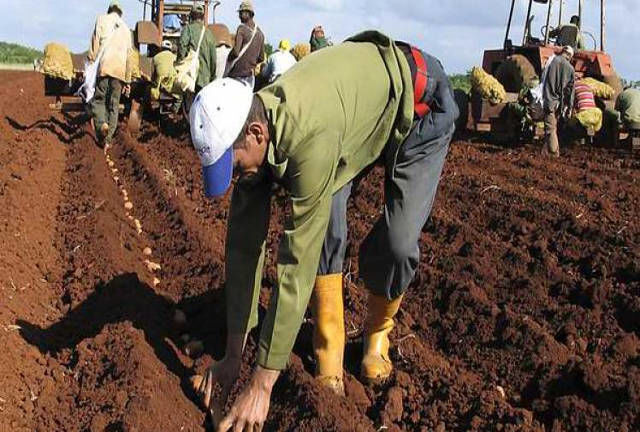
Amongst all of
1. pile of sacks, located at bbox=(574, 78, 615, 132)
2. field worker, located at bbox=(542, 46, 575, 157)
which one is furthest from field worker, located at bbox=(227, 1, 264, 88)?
pile of sacks, located at bbox=(574, 78, 615, 132)

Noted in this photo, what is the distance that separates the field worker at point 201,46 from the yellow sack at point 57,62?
1.69m

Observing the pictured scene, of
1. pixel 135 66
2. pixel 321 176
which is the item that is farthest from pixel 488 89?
pixel 321 176

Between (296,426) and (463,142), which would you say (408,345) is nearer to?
(296,426)

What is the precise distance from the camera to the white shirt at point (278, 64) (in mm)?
10759

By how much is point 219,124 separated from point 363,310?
221cm

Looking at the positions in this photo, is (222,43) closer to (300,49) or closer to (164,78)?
(164,78)

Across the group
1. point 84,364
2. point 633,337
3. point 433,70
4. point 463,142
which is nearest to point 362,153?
point 433,70

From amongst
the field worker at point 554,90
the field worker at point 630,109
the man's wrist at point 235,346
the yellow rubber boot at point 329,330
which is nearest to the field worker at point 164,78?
the field worker at point 554,90

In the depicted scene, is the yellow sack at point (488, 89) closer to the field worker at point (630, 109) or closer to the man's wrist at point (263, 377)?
the field worker at point (630, 109)

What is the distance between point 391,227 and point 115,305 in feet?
5.94

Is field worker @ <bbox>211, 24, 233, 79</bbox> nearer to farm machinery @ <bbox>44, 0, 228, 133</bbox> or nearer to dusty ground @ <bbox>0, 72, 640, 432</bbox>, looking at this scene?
farm machinery @ <bbox>44, 0, 228, 133</bbox>

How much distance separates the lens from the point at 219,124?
2574 millimetres

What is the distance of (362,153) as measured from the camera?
308 centimetres

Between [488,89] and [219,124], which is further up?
[219,124]
